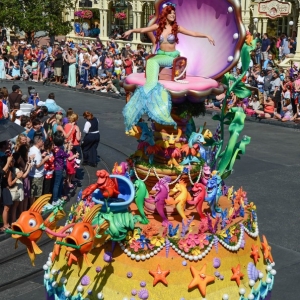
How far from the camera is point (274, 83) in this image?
2155 cm

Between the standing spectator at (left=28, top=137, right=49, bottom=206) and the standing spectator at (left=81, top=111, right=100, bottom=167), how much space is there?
10.6ft

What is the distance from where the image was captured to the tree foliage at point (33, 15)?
3266cm

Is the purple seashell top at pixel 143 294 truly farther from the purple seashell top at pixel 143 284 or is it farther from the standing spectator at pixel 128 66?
the standing spectator at pixel 128 66

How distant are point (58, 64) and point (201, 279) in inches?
922

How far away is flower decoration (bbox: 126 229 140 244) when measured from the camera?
19.0ft

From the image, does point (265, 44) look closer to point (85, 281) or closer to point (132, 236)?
point (132, 236)

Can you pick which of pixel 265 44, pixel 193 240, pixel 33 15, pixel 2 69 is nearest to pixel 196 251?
pixel 193 240

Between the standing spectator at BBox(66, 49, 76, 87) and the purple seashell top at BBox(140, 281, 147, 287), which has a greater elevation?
the purple seashell top at BBox(140, 281, 147, 287)

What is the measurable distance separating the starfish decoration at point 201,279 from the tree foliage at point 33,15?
2865 centimetres

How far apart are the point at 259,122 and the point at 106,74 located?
26.6 ft

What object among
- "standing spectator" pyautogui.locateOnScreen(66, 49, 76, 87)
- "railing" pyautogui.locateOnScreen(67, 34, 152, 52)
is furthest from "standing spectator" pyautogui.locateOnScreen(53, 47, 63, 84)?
"railing" pyautogui.locateOnScreen(67, 34, 152, 52)

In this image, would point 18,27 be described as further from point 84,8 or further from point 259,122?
point 259,122

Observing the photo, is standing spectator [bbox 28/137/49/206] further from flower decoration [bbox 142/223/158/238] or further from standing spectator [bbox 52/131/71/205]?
flower decoration [bbox 142/223/158/238]

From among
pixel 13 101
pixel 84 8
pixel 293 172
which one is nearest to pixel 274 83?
pixel 293 172
